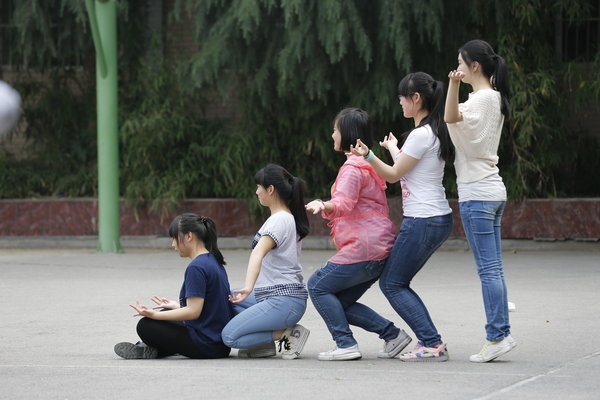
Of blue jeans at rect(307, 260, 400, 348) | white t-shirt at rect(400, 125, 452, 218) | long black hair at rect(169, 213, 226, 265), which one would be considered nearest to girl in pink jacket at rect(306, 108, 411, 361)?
blue jeans at rect(307, 260, 400, 348)

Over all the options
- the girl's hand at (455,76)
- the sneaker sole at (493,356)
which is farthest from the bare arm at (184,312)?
the girl's hand at (455,76)

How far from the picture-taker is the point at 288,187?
7320 mm

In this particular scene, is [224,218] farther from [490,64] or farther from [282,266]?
[490,64]

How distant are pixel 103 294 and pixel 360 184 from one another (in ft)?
14.7

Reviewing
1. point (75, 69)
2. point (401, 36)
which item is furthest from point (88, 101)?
point (401, 36)

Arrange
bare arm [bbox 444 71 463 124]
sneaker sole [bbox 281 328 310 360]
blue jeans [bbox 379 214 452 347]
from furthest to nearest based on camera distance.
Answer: sneaker sole [bbox 281 328 310 360]
blue jeans [bbox 379 214 452 347]
bare arm [bbox 444 71 463 124]

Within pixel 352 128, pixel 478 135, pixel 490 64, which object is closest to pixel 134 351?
pixel 352 128

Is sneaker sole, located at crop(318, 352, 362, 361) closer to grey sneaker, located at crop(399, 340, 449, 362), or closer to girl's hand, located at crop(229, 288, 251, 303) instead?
grey sneaker, located at crop(399, 340, 449, 362)

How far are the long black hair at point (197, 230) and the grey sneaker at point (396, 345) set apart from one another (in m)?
1.14

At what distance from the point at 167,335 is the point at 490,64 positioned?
2.49 metres

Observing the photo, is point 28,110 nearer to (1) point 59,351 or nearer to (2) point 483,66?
(1) point 59,351

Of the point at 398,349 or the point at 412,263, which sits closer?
the point at 412,263

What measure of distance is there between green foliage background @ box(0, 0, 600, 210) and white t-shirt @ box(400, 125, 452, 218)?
660 cm

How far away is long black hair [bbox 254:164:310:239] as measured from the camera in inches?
287
